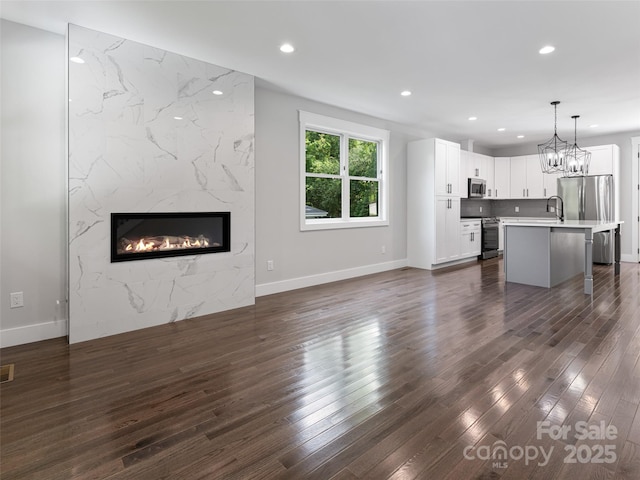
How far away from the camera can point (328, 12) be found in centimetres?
287

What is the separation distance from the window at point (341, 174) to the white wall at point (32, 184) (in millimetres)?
2843

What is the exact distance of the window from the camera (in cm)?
538

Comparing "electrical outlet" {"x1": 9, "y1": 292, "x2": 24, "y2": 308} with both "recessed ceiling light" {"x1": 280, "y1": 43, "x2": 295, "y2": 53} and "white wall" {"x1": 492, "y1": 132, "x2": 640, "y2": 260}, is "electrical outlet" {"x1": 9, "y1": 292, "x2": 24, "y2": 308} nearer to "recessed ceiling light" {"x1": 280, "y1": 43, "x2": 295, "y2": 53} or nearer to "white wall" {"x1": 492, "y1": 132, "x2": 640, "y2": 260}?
"recessed ceiling light" {"x1": 280, "y1": 43, "x2": 295, "y2": 53}

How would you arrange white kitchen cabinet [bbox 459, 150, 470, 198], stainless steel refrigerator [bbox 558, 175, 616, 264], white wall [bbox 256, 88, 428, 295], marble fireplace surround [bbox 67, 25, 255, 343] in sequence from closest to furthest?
marble fireplace surround [bbox 67, 25, 255, 343], white wall [bbox 256, 88, 428, 295], stainless steel refrigerator [bbox 558, 175, 616, 264], white kitchen cabinet [bbox 459, 150, 470, 198]

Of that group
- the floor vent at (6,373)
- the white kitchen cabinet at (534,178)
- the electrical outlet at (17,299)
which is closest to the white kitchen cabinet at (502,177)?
the white kitchen cabinet at (534,178)

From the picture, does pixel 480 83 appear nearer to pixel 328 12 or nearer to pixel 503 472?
pixel 328 12

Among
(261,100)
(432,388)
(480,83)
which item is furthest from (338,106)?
(432,388)

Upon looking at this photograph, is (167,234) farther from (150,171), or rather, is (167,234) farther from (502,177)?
(502,177)

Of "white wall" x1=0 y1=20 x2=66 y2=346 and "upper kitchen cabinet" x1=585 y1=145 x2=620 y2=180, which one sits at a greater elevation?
"upper kitchen cabinet" x1=585 y1=145 x2=620 y2=180

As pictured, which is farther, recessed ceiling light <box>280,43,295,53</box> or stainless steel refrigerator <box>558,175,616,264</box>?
stainless steel refrigerator <box>558,175,616,264</box>

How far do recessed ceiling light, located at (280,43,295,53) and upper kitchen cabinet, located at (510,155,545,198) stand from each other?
6.91m

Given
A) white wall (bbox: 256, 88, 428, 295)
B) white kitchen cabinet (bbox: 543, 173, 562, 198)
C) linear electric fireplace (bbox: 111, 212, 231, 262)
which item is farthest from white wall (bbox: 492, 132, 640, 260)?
linear electric fireplace (bbox: 111, 212, 231, 262)

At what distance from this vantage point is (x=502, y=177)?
8.73 m

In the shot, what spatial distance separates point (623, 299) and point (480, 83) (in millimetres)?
3119
